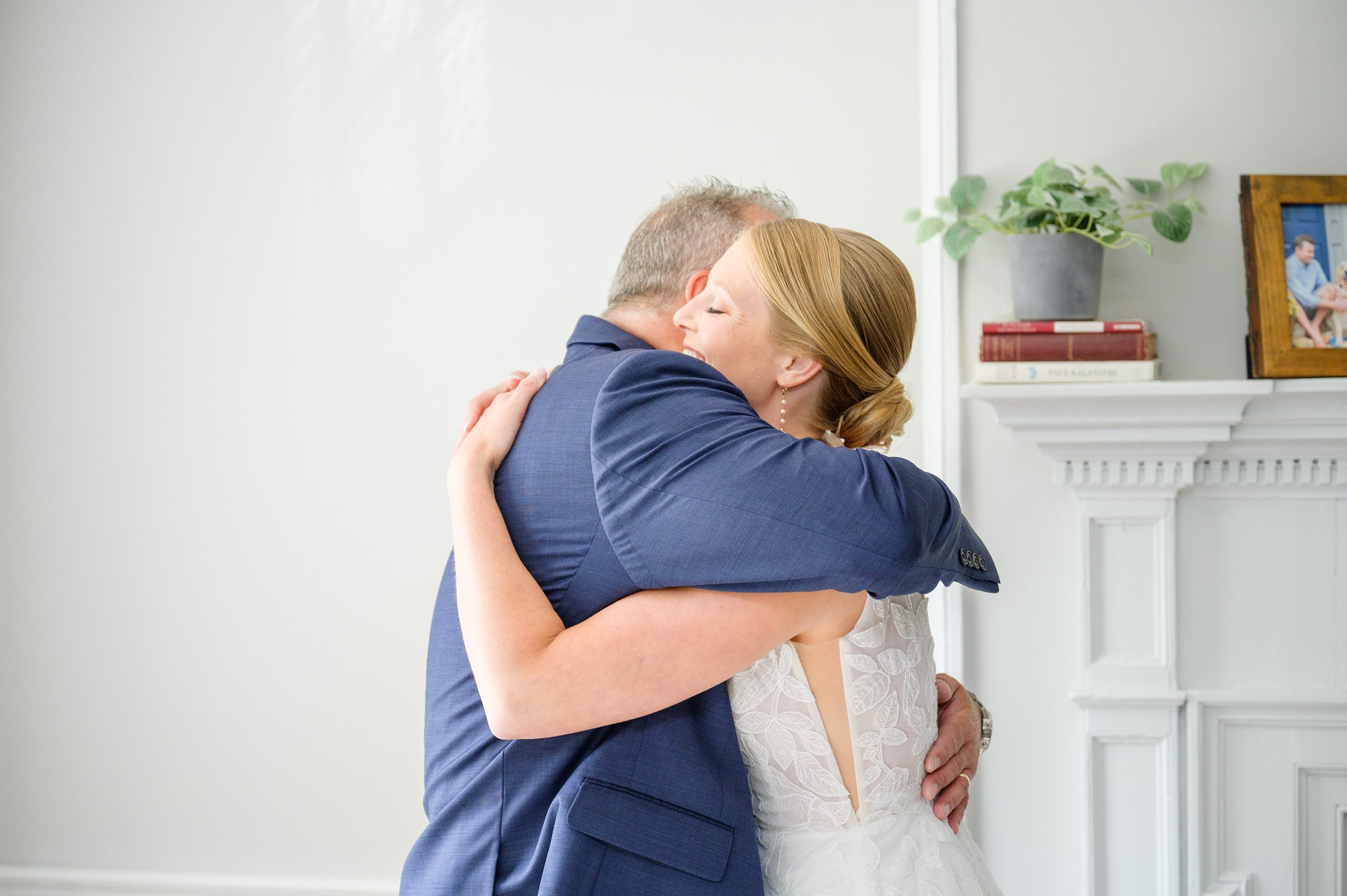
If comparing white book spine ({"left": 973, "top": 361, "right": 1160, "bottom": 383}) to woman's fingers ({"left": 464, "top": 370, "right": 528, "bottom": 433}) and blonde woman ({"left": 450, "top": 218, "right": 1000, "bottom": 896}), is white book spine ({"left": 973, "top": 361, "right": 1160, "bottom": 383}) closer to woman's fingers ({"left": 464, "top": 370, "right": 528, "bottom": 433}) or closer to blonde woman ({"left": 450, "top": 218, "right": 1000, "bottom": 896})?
blonde woman ({"left": 450, "top": 218, "right": 1000, "bottom": 896})

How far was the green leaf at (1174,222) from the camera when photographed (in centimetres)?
172

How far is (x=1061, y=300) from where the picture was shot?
5.61ft

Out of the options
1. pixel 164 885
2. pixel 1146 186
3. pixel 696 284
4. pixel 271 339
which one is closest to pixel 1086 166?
pixel 1146 186

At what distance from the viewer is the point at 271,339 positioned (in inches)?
91.3

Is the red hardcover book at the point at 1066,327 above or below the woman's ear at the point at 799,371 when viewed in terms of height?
above

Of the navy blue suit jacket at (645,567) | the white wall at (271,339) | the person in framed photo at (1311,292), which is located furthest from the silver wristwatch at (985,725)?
the white wall at (271,339)

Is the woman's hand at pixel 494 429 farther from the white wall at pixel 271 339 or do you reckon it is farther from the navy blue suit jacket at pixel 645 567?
the white wall at pixel 271 339

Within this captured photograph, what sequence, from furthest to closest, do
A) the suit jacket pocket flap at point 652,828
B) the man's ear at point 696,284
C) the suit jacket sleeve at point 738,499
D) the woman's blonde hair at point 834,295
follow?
the man's ear at point 696,284, the woman's blonde hair at point 834,295, the suit jacket pocket flap at point 652,828, the suit jacket sleeve at point 738,499

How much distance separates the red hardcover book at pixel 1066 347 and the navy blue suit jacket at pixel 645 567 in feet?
2.82

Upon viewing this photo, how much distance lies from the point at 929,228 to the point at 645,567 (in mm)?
1238

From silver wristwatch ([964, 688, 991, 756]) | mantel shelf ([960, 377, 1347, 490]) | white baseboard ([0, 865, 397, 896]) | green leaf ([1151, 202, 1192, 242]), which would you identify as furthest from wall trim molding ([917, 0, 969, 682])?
white baseboard ([0, 865, 397, 896])

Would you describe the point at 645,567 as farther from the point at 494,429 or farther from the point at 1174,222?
the point at 1174,222

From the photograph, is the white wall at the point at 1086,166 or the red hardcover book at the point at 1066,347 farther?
the white wall at the point at 1086,166

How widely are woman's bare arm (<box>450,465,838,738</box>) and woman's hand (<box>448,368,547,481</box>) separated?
0.13 metres
